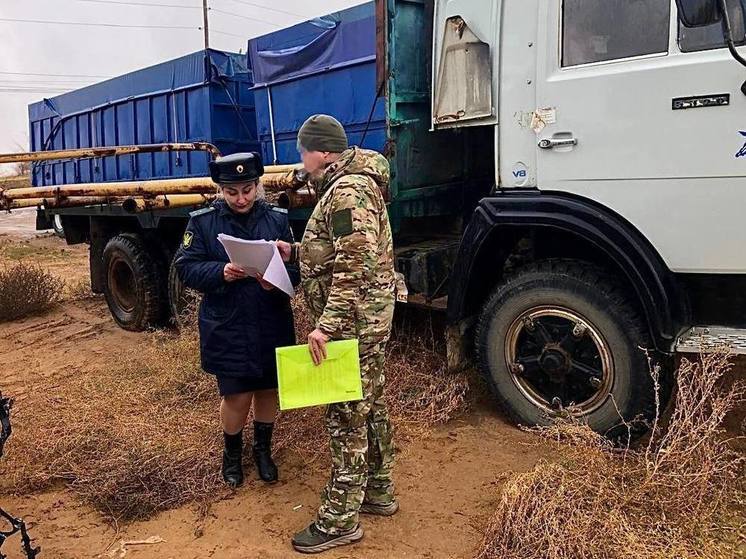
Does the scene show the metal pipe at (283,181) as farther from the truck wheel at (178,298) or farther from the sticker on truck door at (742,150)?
the sticker on truck door at (742,150)

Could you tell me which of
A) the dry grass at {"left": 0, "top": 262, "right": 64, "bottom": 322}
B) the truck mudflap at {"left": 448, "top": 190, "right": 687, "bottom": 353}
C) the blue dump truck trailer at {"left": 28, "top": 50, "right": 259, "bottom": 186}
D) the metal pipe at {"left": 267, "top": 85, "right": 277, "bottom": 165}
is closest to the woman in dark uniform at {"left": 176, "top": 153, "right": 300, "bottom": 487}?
the truck mudflap at {"left": 448, "top": 190, "right": 687, "bottom": 353}

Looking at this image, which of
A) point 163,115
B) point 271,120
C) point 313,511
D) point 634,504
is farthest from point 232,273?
point 163,115

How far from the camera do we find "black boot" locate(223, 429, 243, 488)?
11.2ft

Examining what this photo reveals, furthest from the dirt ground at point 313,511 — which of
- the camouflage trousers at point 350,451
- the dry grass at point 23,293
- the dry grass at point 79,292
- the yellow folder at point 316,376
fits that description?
the dry grass at point 79,292

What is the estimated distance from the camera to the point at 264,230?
3.21m

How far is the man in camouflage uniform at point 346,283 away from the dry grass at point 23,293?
5.75 m

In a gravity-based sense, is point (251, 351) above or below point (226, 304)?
below

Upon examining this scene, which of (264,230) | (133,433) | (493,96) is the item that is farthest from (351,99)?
(133,433)

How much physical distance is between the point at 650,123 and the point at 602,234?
54 cm

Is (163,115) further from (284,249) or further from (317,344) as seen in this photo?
(317,344)

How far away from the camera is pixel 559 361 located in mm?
3527

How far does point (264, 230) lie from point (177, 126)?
4252 millimetres

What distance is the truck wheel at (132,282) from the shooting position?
21.5 ft

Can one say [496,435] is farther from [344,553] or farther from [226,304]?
[226,304]
